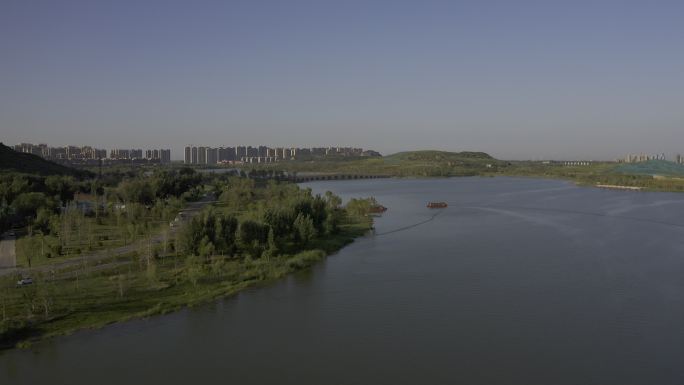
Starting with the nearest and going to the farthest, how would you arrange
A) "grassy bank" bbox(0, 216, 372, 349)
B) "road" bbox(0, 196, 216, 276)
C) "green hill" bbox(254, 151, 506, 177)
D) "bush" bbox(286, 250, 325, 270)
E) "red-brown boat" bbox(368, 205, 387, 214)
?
"grassy bank" bbox(0, 216, 372, 349) → "road" bbox(0, 196, 216, 276) → "bush" bbox(286, 250, 325, 270) → "red-brown boat" bbox(368, 205, 387, 214) → "green hill" bbox(254, 151, 506, 177)

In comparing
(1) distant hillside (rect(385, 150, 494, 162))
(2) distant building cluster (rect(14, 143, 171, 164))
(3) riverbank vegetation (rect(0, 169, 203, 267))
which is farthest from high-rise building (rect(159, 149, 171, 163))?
(3) riverbank vegetation (rect(0, 169, 203, 267))

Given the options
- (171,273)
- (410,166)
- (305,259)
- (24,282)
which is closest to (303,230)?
(305,259)

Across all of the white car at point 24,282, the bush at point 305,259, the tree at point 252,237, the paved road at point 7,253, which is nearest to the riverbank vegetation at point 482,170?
the bush at point 305,259

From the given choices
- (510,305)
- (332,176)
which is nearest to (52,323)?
(510,305)

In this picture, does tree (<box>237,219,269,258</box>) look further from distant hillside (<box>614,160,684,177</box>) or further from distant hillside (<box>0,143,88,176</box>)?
distant hillside (<box>614,160,684,177</box>)

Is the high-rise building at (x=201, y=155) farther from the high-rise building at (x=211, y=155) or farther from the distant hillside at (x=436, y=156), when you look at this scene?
the distant hillside at (x=436, y=156)

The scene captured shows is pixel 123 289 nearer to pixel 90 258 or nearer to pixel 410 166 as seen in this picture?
pixel 90 258
